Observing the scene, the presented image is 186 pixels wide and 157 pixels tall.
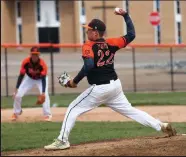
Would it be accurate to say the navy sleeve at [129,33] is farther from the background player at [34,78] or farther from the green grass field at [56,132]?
the background player at [34,78]

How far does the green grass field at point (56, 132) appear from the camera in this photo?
9891mm

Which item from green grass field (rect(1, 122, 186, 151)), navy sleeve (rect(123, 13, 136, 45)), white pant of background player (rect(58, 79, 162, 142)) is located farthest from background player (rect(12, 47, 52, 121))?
white pant of background player (rect(58, 79, 162, 142))

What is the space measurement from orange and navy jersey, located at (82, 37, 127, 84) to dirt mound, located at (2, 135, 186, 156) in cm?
98

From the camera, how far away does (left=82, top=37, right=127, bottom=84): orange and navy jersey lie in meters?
8.35

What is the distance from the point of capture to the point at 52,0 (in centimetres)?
5425

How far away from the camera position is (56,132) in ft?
37.4

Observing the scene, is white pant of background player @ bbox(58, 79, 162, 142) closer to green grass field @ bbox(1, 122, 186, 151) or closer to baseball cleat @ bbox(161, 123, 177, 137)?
baseball cleat @ bbox(161, 123, 177, 137)

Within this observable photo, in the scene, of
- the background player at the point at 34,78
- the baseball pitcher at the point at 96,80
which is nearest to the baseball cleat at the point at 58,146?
the baseball pitcher at the point at 96,80

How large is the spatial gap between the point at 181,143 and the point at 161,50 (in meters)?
17.3

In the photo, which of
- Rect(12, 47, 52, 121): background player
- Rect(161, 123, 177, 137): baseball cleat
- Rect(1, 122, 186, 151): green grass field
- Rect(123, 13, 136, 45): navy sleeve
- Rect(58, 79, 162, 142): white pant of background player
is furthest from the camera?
Rect(12, 47, 52, 121): background player

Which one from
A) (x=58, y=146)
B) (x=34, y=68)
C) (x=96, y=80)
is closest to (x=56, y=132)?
(x=34, y=68)

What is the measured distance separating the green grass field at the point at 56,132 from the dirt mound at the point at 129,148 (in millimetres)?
950

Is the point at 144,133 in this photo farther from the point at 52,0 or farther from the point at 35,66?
the point at 52,0

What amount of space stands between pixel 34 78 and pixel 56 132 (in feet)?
9.45
